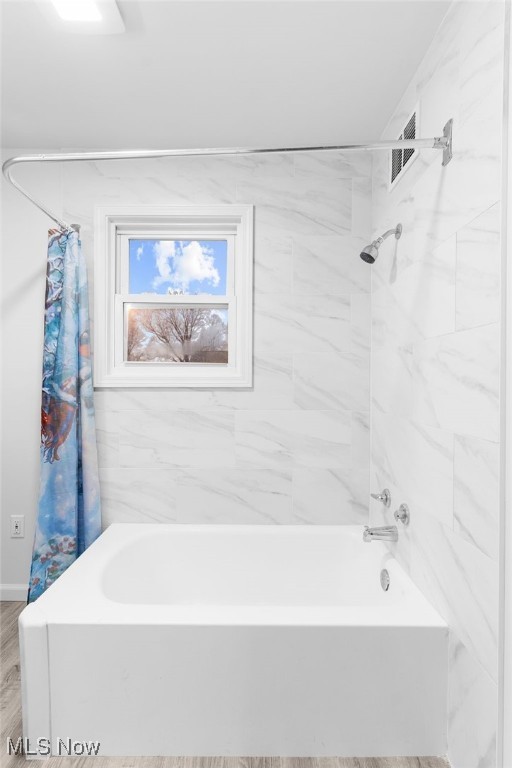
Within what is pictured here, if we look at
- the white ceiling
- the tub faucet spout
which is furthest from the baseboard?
the white ceiling

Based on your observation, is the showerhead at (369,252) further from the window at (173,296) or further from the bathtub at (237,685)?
the bathtub at (237,685)

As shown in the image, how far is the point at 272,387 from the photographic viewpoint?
103 inches

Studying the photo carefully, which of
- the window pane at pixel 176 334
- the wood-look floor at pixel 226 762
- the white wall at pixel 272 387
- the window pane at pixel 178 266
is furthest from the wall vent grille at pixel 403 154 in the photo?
the wood-look floor at pixel 226 762

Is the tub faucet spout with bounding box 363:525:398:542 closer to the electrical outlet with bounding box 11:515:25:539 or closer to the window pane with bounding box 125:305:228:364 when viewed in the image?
the window pane with bounding box 125:305:228:364

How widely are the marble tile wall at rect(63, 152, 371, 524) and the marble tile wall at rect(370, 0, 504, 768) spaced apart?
1.65 ft

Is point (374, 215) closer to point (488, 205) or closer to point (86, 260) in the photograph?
point (488, 205)

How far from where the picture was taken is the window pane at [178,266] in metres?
2.74

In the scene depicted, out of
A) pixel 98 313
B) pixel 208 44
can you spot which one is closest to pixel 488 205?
pixel 208 44

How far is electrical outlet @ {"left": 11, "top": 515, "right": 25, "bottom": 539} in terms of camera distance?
2.65 metres

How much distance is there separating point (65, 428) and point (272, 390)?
1.05 meters

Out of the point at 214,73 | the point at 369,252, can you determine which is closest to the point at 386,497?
the point at 369,252

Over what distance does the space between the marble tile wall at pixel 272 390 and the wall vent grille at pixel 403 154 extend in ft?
1.38

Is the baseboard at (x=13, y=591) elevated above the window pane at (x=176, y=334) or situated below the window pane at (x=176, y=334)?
below

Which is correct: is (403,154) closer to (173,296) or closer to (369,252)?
(369,252)
